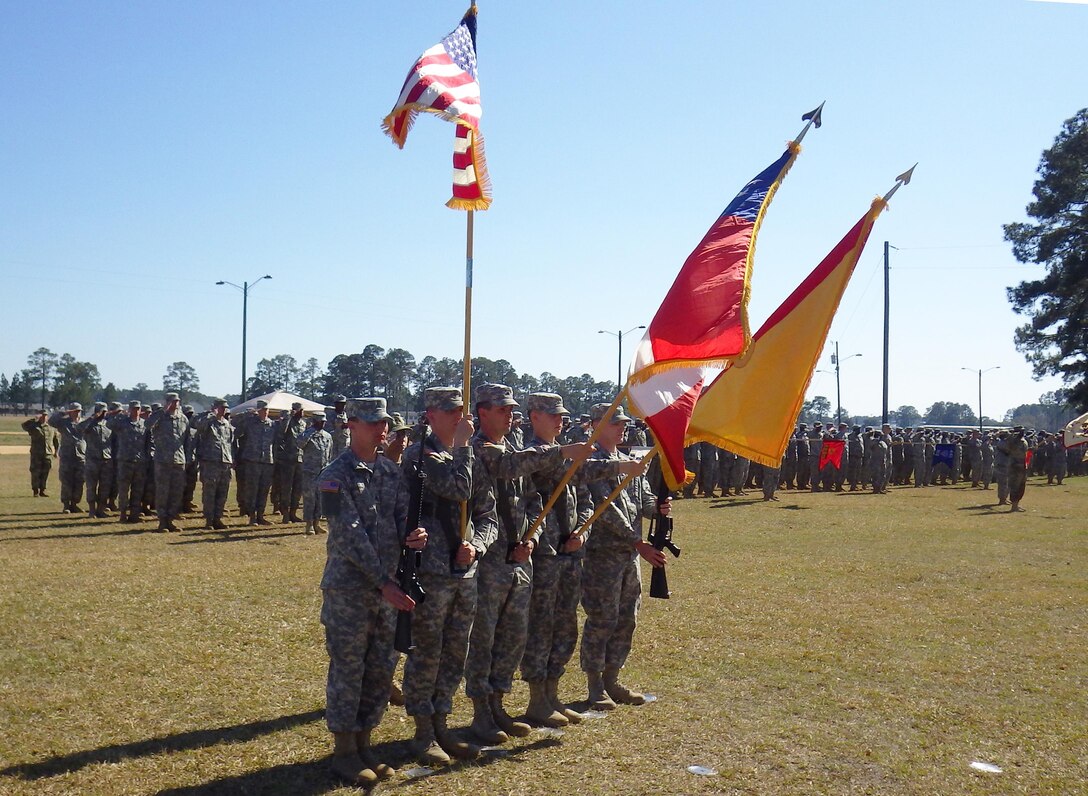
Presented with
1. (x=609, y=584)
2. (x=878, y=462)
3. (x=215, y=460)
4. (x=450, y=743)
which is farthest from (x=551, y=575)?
(x=878, y=462)

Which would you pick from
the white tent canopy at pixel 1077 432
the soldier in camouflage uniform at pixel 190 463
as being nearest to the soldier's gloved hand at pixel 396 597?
the soldier in camouflage uniform at pixel 190 463

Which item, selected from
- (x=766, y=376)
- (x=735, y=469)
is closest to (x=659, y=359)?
(x=766, y=376)

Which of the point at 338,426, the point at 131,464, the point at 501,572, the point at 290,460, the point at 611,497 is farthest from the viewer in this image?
the point at 290,460

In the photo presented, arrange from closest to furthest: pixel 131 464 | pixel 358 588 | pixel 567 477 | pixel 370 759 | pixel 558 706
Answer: pixel 358 588 → pixel 370 759 → pixel 567 477 → pixel 558 706 → pixel 131 464

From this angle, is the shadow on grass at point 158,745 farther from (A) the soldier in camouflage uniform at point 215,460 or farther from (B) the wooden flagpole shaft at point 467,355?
(A) the soldier in camouflage uniform at point 215,460

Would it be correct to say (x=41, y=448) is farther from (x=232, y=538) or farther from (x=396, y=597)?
(x=396, y=597)

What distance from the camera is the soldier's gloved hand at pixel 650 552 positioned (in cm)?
672

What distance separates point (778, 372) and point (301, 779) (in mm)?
3743

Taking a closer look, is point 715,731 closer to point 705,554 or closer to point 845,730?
point 845,730

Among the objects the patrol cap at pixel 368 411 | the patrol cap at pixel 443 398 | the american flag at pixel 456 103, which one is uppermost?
the american flag at pixel 456 103

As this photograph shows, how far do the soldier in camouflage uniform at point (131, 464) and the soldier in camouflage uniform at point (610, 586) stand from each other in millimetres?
12590

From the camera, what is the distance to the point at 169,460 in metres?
15.8

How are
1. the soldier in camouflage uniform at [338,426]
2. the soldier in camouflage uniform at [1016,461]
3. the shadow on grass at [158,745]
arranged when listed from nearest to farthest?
the shadow on grass at [158,745]
the soldier in camouflage uniform at [338,426]
the soldier in camouflage uniform at [1016,461]

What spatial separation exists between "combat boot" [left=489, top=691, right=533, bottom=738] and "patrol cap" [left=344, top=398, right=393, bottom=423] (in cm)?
198
